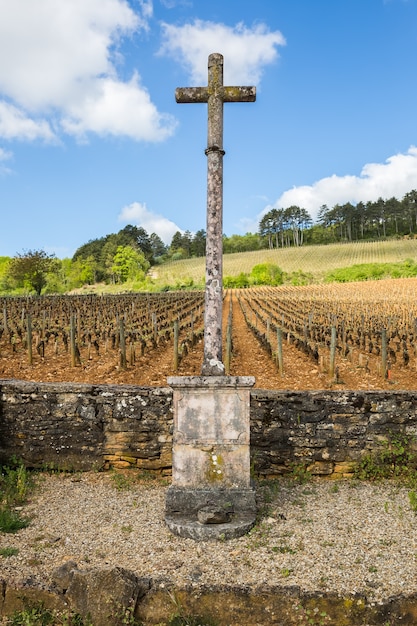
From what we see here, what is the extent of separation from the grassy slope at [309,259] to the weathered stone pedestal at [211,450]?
209 feet

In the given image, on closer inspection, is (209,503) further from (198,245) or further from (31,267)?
(198,245)

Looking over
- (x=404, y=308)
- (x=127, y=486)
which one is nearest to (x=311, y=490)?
(x=127, y=486)

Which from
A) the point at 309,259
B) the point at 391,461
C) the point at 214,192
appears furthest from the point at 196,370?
the point at 309,259

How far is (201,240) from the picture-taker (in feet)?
386

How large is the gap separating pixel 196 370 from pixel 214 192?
8.17 metres

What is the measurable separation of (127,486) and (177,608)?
217 cm

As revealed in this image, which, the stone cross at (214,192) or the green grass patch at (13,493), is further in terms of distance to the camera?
the stone cross at (214,192)

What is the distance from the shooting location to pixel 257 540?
4336 mm

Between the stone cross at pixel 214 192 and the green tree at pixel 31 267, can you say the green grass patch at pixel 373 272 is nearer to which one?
the green tree at pixel 31 267

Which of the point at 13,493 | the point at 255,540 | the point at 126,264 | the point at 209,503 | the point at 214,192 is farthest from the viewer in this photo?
the point at 126,264

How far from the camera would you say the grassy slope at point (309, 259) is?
7806 cm

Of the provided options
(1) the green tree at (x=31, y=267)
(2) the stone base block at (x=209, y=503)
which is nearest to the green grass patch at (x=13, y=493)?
(2) the stone base block at (x=209, y=503)

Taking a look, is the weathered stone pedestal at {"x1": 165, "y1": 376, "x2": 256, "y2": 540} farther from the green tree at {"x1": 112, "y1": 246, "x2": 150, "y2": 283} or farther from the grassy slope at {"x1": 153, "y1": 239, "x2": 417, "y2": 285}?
the green tree at {"x1": 112, "y1": 246, "x2": 150, "y2": 283}

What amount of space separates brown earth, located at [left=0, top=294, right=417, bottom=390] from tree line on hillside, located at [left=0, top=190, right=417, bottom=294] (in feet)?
175
